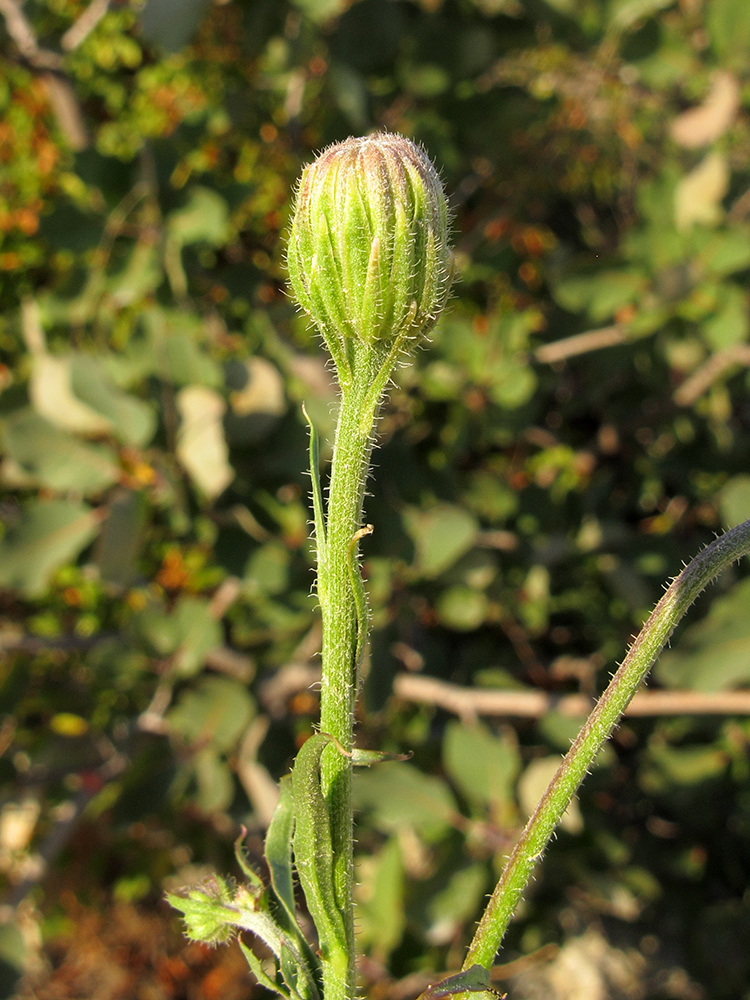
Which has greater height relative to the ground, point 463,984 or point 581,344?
point 463,984

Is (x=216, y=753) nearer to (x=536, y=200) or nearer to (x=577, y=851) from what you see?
(x=577, y=851)

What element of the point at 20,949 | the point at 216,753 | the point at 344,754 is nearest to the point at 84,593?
the point at 216,753

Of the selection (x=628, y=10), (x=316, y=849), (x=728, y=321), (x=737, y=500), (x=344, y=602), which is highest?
(x=628, y=10)

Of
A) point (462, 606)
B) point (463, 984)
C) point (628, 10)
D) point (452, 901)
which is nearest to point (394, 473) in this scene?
point (462, 606)

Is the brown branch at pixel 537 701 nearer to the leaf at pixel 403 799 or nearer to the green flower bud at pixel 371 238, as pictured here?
the leaf at pixel 403 799

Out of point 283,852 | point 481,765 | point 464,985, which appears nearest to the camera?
point 464,985

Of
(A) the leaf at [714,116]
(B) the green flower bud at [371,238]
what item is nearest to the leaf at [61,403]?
(B) the green flower bud at [371,238]

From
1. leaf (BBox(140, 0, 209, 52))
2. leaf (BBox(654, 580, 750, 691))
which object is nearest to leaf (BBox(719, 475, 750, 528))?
leaf (BBox(654, 580, 750, 691))

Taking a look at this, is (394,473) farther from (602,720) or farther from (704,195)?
(602,720)
